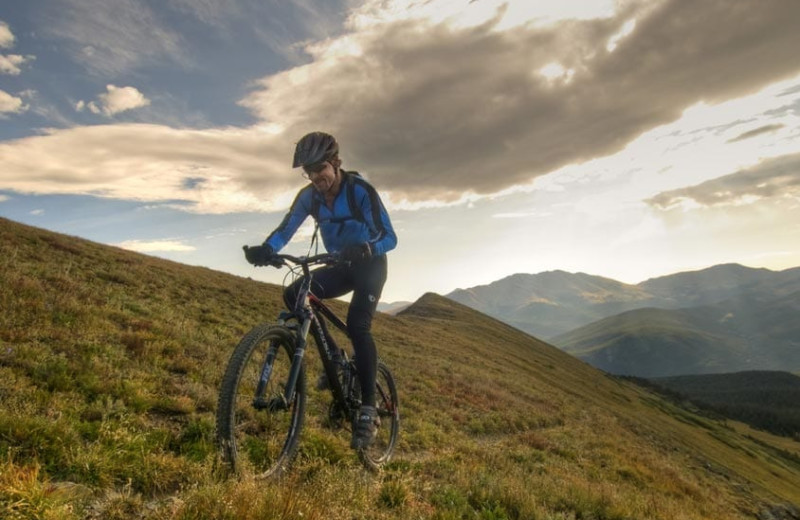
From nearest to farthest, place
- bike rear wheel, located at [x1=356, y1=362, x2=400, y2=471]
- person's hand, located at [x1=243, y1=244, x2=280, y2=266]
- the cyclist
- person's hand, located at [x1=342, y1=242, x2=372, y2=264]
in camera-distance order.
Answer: person's hand, located at [x1=342, y1=242, x2=372, y2=264]
person's hand, located at [x1=243, y1=244, x2=280, y2=266]
the cyclist
bike rear wheel, located at [x1=356, y1=362, x2=400, y2=471]

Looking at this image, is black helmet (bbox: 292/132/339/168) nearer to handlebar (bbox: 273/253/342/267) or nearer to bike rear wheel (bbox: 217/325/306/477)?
handlebar (bbox: 273/253/342/267)

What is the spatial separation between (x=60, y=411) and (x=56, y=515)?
3073 mm

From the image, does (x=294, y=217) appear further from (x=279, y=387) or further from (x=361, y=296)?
(x=279, y=387)

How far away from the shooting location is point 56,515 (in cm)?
340

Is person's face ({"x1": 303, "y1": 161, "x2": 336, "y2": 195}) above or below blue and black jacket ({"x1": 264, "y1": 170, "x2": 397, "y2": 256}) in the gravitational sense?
above

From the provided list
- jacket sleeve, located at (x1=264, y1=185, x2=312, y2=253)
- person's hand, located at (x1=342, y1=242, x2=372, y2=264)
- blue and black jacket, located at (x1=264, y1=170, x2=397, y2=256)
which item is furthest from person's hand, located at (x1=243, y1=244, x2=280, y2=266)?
person's hand, located at (x1=342, y1=242, x2=372, y2=264)

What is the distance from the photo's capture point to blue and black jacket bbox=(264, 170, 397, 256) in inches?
249

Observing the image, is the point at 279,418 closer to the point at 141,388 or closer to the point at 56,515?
the point at 56,515

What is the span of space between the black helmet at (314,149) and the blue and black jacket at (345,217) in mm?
533

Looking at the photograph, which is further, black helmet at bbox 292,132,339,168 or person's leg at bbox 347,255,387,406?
person's leg at bbox 347,255,387,406

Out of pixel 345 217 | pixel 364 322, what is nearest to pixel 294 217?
pixel 345 217

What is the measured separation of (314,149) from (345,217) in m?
1.04

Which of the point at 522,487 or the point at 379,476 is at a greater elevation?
the point at 379,476

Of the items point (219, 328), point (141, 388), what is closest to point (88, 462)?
point (141, 388)
